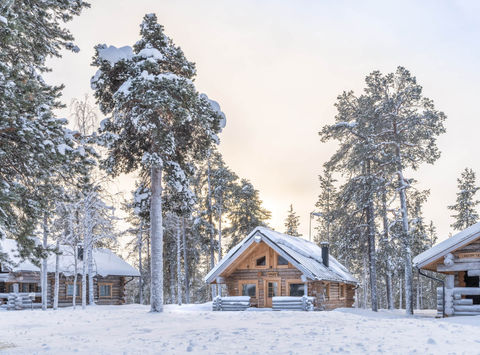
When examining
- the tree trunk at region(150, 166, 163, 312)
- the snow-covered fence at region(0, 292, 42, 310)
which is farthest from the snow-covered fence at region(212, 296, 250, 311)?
the snow-covered fence at region(0, 292, 42, 310)

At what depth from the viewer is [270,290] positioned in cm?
2775

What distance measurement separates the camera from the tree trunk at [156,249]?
19.6m

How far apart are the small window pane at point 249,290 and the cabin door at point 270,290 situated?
0.80m

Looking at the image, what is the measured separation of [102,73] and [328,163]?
16.3m

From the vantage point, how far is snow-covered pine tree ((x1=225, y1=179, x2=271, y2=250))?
42969 mm

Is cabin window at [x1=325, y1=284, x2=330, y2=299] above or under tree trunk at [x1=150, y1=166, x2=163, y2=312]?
under

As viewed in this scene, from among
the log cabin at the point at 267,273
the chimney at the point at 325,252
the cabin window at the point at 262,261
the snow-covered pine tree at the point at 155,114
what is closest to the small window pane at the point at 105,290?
the log cabin at the point at 267,273

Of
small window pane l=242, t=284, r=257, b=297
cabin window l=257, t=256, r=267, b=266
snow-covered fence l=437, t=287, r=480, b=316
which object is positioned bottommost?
small window pane l=242, t=284, r=257, b=297

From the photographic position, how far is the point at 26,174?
11.1m

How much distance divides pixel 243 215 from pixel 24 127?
3454 cm

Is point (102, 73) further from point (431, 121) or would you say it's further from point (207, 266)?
point (207, 266)

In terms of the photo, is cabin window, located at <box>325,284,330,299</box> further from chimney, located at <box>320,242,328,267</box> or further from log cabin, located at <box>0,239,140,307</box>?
log cabin, located at <box>0,239,140,307</box>

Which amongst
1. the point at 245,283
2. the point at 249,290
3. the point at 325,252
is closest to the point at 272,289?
the point at 249,290

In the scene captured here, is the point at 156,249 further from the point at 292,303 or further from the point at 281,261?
the point at 281,261
